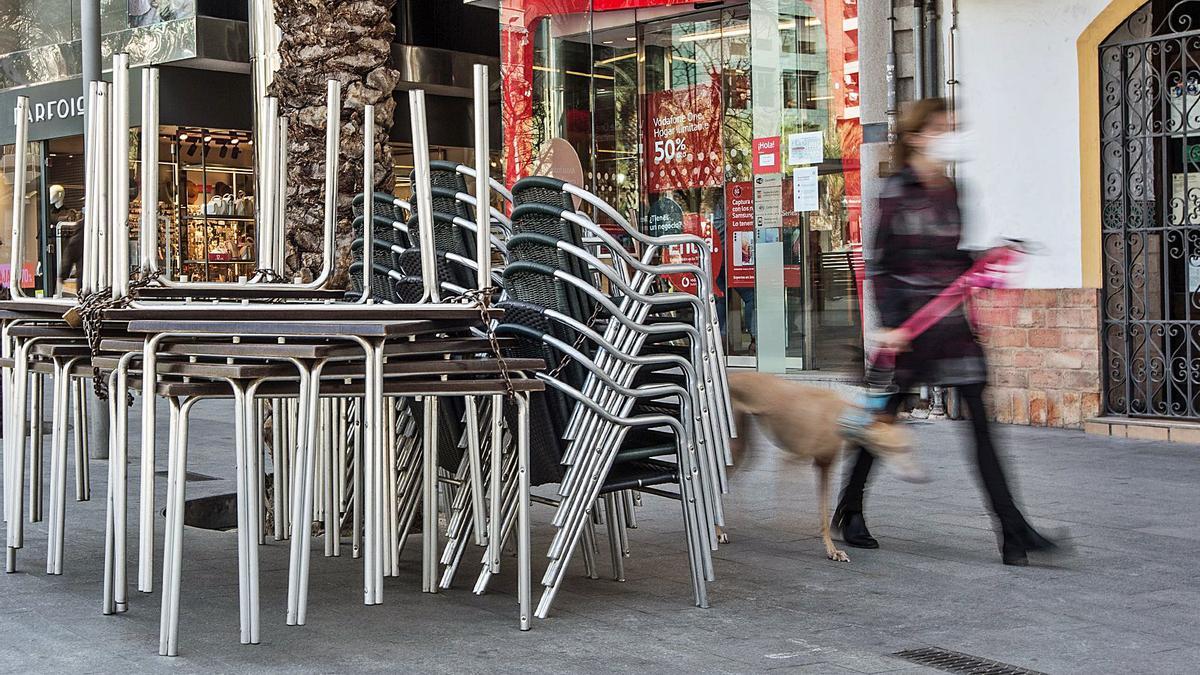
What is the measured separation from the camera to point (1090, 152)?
35.8ft

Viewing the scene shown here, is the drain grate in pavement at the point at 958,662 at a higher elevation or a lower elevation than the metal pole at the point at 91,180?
lower

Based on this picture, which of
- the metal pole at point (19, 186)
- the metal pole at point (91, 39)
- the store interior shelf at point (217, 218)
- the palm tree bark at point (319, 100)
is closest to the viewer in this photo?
the metal pole at point (19, 186)

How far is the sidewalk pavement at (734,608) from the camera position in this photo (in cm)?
461

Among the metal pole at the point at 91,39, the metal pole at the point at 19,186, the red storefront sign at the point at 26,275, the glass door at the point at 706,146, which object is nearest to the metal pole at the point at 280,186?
the metal pole at the point at 19,186

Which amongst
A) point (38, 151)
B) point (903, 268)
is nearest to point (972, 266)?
point (903, 268)

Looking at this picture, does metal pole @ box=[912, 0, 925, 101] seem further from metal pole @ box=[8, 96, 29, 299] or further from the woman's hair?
metal pole @ box=[8, 96, 29, 299]

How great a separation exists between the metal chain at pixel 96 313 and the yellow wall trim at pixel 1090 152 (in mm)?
7619

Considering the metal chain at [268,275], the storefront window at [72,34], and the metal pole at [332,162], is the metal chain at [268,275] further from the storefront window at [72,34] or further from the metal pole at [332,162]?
the storefront window at [72,34]

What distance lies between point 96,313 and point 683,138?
11.3 m

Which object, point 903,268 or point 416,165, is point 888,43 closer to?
point 903,268

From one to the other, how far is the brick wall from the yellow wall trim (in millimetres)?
238

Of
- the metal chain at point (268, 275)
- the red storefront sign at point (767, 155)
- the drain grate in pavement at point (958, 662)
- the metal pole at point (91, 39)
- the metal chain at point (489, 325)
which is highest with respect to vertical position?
the metal pole at point (91, 39)

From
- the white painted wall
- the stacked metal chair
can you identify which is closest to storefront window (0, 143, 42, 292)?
the white painted wall

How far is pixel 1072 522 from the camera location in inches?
284
